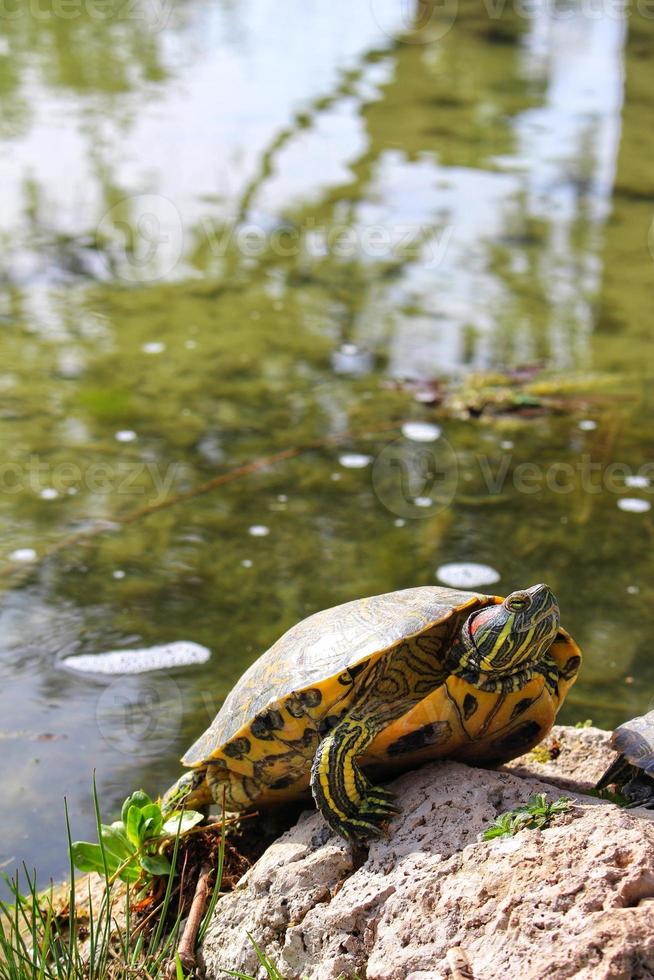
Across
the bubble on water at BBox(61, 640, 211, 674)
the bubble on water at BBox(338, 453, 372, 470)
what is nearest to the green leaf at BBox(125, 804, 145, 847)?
the bubble on water at BBox(61, 640, 211, 674)

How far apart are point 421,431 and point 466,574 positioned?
1.44 m

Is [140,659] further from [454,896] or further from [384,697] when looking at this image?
[454,896]

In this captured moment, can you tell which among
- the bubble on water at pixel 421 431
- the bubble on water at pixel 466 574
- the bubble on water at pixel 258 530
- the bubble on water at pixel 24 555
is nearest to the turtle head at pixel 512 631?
the bubble on water at pixel 466 574

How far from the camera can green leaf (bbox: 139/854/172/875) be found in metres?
2.70

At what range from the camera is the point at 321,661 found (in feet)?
8.34

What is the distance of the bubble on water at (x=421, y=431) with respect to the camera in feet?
19.3

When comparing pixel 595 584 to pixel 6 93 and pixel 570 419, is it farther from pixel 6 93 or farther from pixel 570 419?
pixel 6 93

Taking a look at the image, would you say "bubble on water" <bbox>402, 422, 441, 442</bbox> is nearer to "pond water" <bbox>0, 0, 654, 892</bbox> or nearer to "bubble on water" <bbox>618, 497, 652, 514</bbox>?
"pond water" <bbox>0, 0, 654, 892</bbox>

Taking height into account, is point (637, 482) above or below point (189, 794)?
below

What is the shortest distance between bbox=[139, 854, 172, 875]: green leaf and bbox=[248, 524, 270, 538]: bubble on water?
228cm

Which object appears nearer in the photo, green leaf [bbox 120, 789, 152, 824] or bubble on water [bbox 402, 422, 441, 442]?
green leaf [bbox 120, 789, 152, 824]

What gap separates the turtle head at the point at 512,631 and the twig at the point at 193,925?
0.83 m

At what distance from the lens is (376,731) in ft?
8.23

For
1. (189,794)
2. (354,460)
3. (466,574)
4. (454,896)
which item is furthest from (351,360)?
(454,896)
